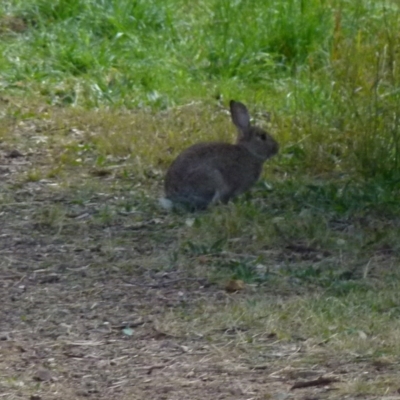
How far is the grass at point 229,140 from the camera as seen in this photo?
17.0 ft

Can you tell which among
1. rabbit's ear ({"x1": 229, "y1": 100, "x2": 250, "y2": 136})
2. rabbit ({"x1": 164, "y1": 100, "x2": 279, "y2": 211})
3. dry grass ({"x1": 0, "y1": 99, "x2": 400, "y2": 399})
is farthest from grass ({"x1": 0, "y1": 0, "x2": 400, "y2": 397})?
rabbit's ear ({"x1": 229, "y1": 100, "x2": 250, "y2": 136})

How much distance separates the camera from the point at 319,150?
7.70 m

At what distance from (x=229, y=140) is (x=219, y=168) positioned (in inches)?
43.0

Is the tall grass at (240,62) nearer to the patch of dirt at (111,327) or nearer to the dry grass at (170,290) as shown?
the dry grass at (170,290)

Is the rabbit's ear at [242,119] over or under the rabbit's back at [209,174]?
over

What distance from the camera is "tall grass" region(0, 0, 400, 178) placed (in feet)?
24.9

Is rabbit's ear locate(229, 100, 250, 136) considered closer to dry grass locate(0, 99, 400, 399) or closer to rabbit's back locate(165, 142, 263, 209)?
rabbit's back locate(165, 142, 263, 209)

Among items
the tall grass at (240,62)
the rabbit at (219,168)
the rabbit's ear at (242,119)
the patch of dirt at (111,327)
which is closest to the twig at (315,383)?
the patch of dirt at (111,327)

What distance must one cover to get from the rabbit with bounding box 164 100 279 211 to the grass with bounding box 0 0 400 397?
12 centimetres

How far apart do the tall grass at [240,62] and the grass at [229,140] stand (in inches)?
0.7

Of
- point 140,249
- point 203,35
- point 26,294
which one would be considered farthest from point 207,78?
point 26,294

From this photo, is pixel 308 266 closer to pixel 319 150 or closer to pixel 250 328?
pixel 250 328

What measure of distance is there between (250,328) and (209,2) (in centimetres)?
644

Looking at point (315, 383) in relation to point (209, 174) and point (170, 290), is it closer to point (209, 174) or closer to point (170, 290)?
point (170, 290)
